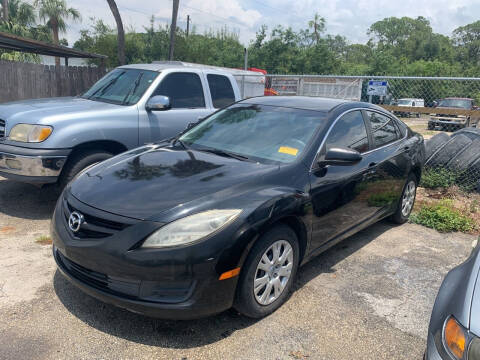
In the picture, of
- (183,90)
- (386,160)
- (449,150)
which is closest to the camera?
(386,160)

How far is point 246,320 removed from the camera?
3.13 meters

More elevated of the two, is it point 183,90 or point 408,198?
point 183,90

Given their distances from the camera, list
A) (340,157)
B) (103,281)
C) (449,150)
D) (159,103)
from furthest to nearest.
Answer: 1. (449,150)
2. (159,103)
3. (340,157)
4. (103,281)

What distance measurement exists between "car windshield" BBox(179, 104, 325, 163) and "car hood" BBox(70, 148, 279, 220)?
236 mm

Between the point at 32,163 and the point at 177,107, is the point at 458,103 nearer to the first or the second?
the point at 177,107

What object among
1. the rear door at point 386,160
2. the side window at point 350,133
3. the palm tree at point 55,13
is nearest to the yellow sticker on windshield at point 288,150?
the side window at point 350,133

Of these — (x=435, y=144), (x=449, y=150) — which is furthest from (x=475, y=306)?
(x=435, y=144)

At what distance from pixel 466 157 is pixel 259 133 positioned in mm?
4807

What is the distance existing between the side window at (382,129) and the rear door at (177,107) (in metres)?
2.67

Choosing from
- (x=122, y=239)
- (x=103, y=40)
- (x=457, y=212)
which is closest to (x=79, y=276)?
(x=122, y=239)

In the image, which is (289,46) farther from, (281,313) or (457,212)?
(281,313)

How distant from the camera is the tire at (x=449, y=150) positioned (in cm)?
725

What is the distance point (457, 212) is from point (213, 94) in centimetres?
401

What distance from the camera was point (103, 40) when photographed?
1117 inches
